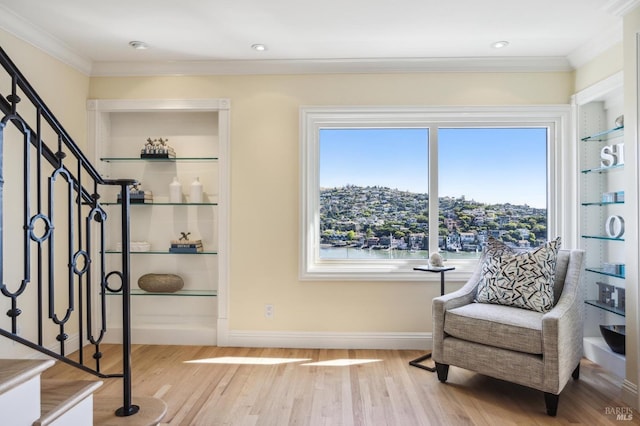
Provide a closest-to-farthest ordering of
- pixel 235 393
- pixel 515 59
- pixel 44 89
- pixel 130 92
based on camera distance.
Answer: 1. pixel 235 393
2. pixel 44 89
3. pixel 515 59
4. pixel 130 92

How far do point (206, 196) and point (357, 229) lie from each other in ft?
4.77

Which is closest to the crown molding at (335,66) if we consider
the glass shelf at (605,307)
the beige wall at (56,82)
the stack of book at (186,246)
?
the beige wall at (56,82)

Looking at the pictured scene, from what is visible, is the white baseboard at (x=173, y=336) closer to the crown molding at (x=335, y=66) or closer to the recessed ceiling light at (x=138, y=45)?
the crown molding at (x=335, y=66)

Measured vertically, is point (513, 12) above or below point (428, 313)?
above

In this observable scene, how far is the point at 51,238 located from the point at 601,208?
3.85m

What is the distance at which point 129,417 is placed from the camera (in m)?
1.93

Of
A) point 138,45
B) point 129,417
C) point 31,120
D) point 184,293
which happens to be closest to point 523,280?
point 129,417

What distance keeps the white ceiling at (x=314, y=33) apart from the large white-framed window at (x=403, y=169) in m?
0.45

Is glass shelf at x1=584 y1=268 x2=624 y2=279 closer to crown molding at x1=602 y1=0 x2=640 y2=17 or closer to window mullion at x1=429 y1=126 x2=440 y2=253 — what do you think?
window mullion at x1=429 y1=126 x2=440 y2=253

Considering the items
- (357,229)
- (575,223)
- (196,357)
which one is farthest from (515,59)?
(196,357)

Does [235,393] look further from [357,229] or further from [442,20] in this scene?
[442,20]

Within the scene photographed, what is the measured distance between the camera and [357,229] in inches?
150

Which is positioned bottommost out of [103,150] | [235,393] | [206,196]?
[235,393]

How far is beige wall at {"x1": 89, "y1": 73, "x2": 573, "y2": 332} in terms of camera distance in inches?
141
